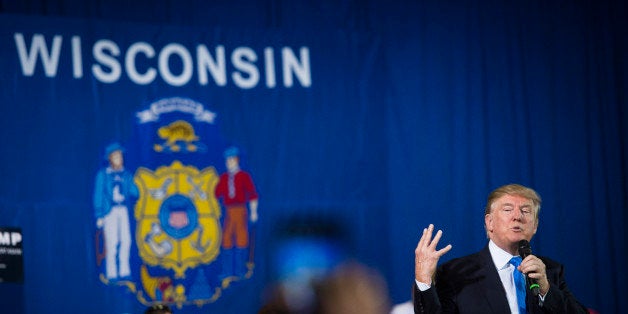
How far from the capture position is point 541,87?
26.2ft

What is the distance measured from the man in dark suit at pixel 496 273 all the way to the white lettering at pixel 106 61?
156 inches

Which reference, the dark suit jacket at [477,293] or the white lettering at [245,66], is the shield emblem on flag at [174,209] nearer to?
the white lettering at [245,66]

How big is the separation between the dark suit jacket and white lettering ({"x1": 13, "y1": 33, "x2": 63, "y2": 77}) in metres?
4.13

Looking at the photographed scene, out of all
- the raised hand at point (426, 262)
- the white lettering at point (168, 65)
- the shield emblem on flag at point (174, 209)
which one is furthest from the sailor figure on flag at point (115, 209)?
the raised hand at point (426, 262)

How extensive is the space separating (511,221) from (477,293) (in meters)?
0.31

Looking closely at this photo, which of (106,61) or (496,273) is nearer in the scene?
(496,273)

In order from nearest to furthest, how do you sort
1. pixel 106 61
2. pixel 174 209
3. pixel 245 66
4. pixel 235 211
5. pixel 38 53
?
pixel 38 53
pixel 106 61
pixel 174 209
pixel 235 211
pixel 245 66

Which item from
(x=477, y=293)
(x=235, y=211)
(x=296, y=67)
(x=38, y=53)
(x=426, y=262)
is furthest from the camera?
(x=296, y=67)

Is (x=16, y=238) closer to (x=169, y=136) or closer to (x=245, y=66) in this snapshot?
(x=169, y=136)

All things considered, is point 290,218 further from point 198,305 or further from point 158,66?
point 158,66

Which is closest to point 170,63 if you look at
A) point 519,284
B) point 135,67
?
point 135,67

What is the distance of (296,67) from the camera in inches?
280

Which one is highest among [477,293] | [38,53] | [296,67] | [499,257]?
[38,53]

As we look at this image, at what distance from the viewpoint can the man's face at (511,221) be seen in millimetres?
3215
